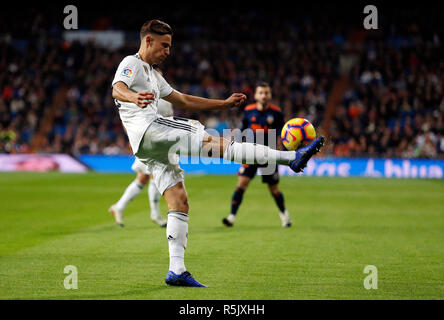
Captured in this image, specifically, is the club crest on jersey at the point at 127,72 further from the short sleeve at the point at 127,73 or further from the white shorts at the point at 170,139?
the white shorts at the point at 170,139

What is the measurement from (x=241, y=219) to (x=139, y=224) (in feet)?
6.79

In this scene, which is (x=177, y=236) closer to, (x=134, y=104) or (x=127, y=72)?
(x=134, y=104)

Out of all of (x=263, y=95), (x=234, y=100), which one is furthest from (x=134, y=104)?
(x=263, y=95)

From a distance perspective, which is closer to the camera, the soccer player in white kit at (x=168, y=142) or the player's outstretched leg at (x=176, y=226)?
the soccer player in white kit at (x=168, y=142)

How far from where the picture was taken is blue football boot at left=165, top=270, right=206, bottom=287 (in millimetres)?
5637

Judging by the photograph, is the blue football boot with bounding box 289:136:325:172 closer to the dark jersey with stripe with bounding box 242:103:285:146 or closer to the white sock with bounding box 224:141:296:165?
the white sock with bounding box 224:141:296:165

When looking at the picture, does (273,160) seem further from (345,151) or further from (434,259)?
(345,151)

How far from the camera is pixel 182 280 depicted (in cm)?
567

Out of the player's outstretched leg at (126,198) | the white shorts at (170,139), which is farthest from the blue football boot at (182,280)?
the player's outstretched leg at (126,198)

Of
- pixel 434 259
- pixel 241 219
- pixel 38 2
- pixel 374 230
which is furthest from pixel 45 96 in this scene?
pixel 434 259

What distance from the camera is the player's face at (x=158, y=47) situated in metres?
5.76

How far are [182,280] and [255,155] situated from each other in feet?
4.62
